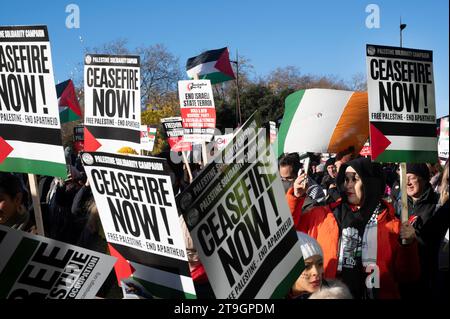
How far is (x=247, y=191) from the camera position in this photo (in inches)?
113

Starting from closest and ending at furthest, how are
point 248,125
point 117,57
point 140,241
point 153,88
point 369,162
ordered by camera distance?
1. point 248,125
2. point 140,241
3. point 369,162
4. point 117,57
5. point 153,88

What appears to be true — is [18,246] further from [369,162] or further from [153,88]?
[153,88]

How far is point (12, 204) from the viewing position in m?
3.98

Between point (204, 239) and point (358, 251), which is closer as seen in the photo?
point (204, 239)

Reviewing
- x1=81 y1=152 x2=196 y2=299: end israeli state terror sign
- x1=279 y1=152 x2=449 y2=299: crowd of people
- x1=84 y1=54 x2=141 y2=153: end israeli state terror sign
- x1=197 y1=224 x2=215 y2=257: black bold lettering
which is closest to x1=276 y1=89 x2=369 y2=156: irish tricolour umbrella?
x1=279 y1=152 x2=449 y2=299: crowd of people

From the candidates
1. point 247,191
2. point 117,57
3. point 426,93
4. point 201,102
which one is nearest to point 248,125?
point 247,191

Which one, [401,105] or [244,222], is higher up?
[401,105]

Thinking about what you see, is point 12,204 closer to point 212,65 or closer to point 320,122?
point 320,122

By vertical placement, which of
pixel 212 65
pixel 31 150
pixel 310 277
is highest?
pixel 212 65

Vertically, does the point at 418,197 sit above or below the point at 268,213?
below

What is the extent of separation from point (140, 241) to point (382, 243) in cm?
178

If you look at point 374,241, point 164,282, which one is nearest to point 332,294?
point 164,282

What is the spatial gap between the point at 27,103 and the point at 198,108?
5577 millimetres

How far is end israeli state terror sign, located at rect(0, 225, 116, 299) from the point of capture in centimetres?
A: 283
